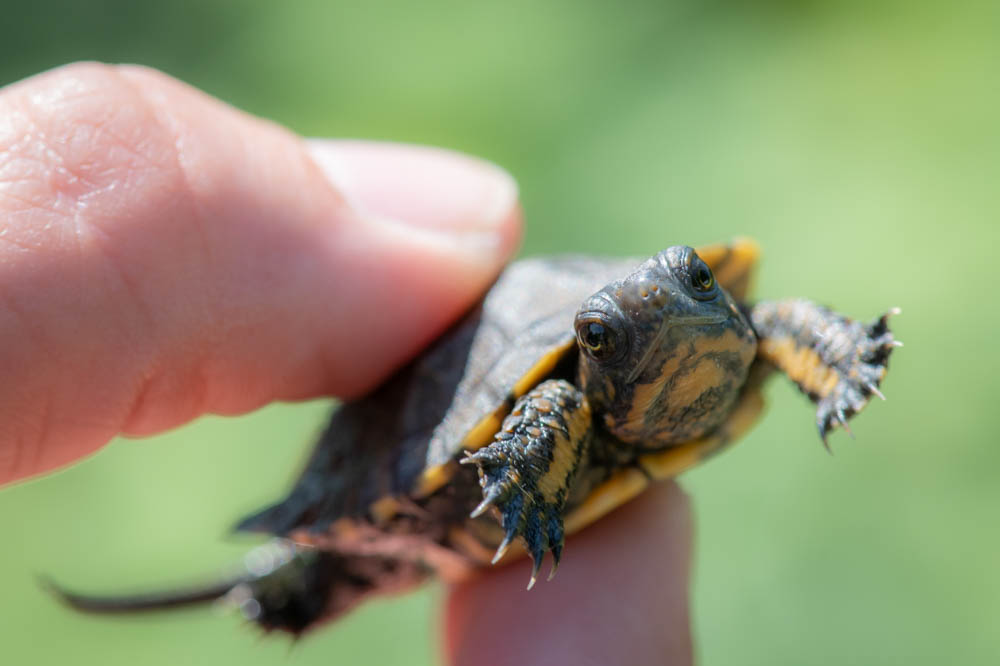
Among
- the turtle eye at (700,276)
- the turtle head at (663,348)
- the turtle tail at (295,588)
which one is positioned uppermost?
the turtle eye at (700,276)

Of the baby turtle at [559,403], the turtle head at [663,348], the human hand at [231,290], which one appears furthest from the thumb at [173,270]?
the turtle head at [663,348]

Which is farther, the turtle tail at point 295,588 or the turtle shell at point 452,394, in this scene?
the turtle tail at point 295,588

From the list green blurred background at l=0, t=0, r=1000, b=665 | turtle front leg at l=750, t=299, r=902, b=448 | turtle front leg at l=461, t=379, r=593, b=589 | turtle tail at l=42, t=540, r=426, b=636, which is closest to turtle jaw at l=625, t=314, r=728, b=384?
turtle front leg at l=461, t=379, r=593, b=589

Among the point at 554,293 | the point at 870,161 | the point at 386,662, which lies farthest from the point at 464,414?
the point at 870,161

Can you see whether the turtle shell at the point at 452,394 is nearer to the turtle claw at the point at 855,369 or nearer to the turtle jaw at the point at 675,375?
the turtle jaw at the point at 675,375

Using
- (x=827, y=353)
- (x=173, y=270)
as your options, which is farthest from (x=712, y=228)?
(x=173, y=270)

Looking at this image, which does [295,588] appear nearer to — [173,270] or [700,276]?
[173,270]

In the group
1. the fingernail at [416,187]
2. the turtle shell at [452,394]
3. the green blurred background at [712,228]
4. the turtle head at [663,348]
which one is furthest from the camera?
the green blurred background at [712,228]
